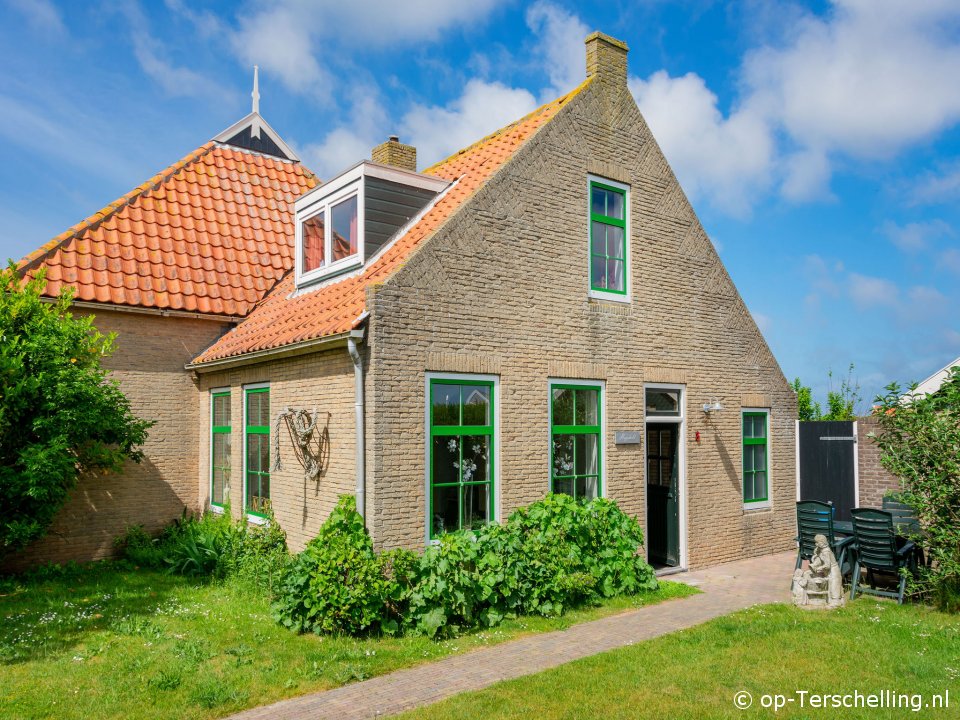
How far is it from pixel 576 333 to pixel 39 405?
8152 mm

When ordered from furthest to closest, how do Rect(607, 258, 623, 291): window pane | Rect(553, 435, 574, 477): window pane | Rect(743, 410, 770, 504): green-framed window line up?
Rect(743, 410, 770, 504): green-framed window
Rect(607, 258, 623, 291): window pane
Rect(553, 435, 574, 477): window pane

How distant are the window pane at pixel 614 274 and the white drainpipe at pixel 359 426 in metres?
4.89

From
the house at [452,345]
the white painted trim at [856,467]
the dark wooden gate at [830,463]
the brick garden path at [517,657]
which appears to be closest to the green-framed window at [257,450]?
the house at [452,345]

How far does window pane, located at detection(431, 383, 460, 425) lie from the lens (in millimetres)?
9727

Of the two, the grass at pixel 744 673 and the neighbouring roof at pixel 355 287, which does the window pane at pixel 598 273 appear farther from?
the grass at pixel 744 673

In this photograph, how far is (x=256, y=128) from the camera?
17516 millimetres

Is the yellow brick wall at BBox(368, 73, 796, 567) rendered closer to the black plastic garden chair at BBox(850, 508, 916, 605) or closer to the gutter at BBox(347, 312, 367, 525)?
the gutter at BBox(347, 312, 367, 525)

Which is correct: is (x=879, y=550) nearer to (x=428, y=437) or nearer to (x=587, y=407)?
(x=587, y=407)

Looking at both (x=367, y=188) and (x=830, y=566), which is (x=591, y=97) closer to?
(x=367, y=188)

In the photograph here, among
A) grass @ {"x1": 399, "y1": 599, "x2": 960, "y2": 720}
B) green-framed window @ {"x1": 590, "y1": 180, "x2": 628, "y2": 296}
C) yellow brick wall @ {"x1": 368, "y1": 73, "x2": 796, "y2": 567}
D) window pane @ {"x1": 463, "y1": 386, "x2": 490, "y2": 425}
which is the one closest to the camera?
grass @ {"x1": 399, "y1": 599, "x2": 960, "y2": 720}

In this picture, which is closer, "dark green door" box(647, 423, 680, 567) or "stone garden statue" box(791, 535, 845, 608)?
"stone garden statue" box(791, 535, 845, 608)

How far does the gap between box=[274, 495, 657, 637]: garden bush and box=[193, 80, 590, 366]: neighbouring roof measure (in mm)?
2646

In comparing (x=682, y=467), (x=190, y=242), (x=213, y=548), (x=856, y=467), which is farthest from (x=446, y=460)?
(x=856, y=467)

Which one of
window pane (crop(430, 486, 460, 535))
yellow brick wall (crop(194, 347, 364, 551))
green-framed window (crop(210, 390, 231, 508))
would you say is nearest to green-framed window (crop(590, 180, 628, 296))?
window pane (crop(430, 486, 460, 535))
